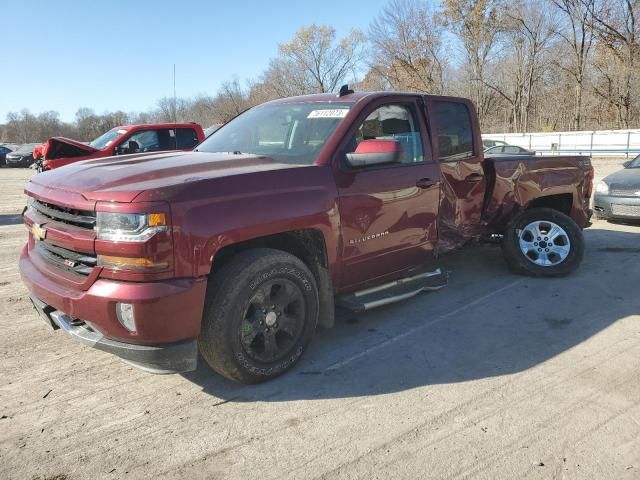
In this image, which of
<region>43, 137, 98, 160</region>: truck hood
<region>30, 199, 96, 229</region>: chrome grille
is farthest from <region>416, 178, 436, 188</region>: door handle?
<region>43, 137, 98, 160</region>: truck hood

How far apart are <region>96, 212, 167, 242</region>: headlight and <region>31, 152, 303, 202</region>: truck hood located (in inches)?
3.9

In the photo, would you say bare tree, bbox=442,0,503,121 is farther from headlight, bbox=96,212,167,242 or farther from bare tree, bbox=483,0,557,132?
headlight, bbox=96,212,167,242

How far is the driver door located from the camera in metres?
3.79

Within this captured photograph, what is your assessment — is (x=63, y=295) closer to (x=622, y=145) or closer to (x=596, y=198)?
(x=596, y=198)

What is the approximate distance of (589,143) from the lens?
28.5m

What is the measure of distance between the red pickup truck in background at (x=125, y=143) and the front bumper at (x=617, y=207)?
8091 mm

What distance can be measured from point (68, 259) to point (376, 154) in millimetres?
2141

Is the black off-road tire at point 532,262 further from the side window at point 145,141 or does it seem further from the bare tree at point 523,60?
the bare tree at point 523,60

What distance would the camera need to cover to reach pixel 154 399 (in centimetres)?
323

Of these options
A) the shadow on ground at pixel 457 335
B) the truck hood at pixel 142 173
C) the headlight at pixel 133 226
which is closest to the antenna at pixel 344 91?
the truck hood at pixel 142 173

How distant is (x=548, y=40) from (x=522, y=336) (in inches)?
1731

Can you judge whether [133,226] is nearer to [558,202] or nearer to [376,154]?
[376,154]

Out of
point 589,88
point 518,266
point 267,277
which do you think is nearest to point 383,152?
point 267,277

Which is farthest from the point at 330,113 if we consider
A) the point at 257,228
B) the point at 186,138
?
the point at 186,138
